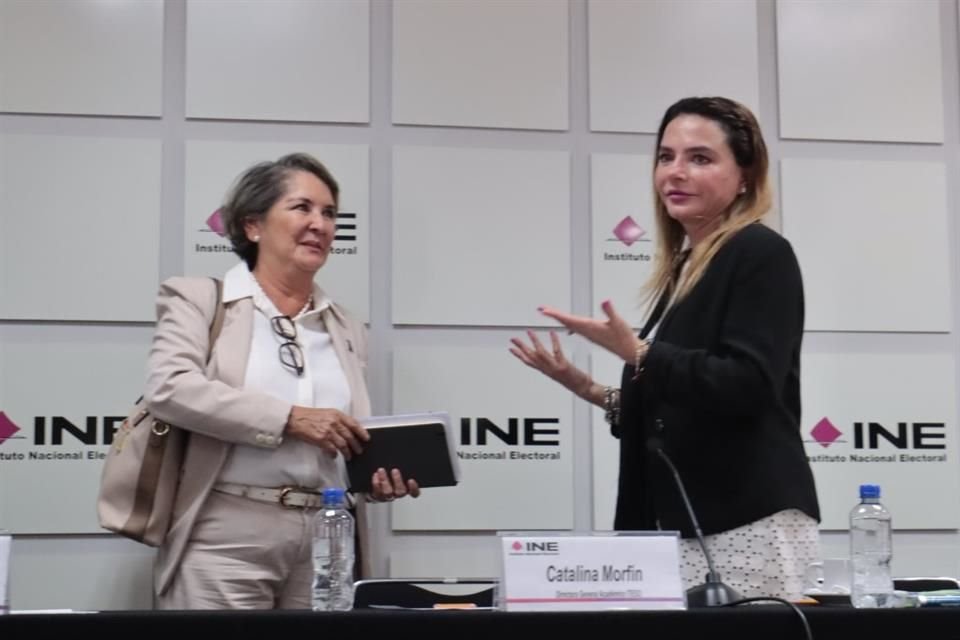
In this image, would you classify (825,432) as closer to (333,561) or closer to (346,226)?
(346,226)

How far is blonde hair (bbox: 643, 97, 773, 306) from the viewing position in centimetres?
237

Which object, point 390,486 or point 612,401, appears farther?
point 390,486

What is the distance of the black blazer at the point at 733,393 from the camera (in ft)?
6.90

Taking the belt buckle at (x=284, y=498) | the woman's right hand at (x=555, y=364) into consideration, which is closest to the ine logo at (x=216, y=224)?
the belt buckle at (x=284, y=498)

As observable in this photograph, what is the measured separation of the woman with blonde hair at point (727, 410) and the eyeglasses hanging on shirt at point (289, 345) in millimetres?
1141

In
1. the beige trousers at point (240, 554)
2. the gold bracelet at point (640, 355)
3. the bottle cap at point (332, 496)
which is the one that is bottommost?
the beige trousers at point (240, 554)

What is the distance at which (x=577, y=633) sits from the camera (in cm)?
161

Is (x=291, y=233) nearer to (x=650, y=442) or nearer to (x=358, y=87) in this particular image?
(x=358, y=87)

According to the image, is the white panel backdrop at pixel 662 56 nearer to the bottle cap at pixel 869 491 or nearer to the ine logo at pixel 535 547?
the bottle cap at pixel 869 491

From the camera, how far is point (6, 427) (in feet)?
11.4

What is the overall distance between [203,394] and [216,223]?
2.50 ft

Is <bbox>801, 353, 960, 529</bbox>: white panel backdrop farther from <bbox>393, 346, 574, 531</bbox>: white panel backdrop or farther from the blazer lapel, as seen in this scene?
the blazer lapel

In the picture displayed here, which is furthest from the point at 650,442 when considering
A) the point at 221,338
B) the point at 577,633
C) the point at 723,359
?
the point at 221,338

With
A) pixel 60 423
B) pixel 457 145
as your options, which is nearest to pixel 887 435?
pixel 457 145
